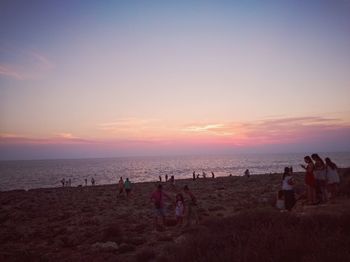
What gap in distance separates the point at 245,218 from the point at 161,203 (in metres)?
6.51

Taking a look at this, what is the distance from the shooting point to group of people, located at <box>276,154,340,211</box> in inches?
568

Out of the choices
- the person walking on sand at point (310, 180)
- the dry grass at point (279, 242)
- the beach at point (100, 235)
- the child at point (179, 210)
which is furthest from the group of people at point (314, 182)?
the child at point (179, 210)

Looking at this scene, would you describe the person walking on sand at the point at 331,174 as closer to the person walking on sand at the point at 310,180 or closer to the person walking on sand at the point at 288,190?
the person walking on sand at the point at 310,180

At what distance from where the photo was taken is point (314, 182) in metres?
14.6

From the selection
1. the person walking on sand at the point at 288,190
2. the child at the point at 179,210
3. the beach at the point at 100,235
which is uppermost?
the person walking on sand at the point at 288,190

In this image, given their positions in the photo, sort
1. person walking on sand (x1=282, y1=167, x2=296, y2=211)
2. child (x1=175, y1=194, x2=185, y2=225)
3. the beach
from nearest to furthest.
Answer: the beach
person walking on sand (x1=282, y1=167, x2=296, y2=211)
child (x1=175, y1=194, x2=185, y2=225)

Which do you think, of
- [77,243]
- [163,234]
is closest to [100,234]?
[77,243]

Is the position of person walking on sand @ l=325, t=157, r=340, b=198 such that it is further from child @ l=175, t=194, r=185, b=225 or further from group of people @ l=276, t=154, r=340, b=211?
child @ l=175, t=194, r=185, b=225

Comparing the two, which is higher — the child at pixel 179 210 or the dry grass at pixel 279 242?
the dry grass at pixel 279 242

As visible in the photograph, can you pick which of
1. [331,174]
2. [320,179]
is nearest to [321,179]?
[320,179]

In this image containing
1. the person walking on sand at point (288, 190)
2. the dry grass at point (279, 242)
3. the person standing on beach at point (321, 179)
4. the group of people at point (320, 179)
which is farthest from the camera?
the person standing on beach at point (321, 179)

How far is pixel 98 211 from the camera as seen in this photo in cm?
2631

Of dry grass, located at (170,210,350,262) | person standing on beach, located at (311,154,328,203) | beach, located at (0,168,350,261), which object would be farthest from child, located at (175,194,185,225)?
dry grass, located at (170,210,350,262)

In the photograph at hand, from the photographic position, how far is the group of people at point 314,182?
1442 centimetres
